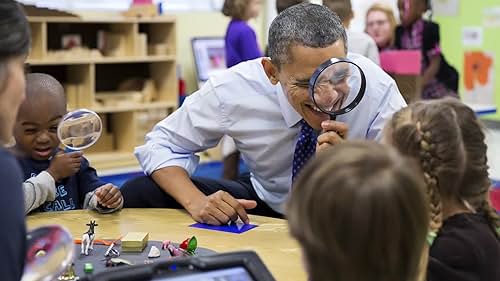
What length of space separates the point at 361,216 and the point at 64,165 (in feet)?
4.84

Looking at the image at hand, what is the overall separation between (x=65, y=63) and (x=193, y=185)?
3.83 metres

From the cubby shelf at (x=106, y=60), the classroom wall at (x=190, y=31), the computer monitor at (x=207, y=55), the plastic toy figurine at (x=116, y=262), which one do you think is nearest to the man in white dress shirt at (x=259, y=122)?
the plastic toy figurine at (x=116, y=262)

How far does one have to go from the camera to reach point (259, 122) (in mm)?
2457

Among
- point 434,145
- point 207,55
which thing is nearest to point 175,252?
point 434,145

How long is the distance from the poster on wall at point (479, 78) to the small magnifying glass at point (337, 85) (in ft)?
16.1

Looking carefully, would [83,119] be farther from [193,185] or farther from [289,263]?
[289,263]

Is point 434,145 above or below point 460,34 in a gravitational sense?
below

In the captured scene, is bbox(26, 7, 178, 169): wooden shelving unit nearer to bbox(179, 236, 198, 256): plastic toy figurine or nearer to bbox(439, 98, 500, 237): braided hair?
bbox(179, 236, 198, 256): plastic toy figurine

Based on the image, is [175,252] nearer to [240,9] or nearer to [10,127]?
[10,127]

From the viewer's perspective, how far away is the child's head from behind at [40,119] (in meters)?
2.29

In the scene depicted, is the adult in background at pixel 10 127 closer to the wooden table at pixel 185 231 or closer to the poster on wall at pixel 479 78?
the wooden table at pixel 185 231

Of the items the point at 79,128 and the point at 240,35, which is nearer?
the point at 79,128

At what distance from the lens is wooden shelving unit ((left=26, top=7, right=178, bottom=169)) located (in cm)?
595

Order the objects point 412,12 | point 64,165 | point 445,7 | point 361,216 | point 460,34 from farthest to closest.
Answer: point 445,7 → point 460,34 → point 412,12 → point 64,165 → point 361,216
